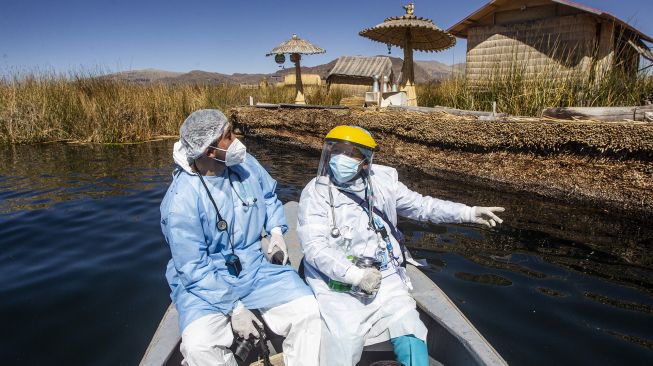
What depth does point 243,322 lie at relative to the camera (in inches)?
114

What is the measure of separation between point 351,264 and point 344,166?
29.9 inches

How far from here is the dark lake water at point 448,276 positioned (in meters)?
3.71

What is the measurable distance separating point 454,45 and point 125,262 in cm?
1289

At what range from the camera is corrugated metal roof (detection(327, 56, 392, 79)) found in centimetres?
3203

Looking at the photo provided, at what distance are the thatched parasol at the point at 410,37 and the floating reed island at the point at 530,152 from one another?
2.48 metres

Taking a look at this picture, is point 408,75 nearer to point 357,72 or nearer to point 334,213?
point 334,213

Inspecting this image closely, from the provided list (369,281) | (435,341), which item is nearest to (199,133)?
(369,281)

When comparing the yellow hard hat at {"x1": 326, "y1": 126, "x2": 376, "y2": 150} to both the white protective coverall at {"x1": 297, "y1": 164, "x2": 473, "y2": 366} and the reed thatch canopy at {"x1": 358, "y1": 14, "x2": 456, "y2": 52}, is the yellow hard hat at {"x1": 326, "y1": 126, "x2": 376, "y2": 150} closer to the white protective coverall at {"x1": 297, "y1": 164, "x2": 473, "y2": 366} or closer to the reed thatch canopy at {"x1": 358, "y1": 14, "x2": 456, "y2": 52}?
the white protective coverall at {"x1": 297, "y1": 164, "x2": 473, "y2": 366}

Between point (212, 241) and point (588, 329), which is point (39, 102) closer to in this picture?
point (212, 241)

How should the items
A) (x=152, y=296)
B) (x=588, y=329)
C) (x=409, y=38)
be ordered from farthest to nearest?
(x=409, y=38) < (x=152, y=296) < (x=588, y=329)

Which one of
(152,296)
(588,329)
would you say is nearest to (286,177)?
(152,296)

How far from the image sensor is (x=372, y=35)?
14133 mm

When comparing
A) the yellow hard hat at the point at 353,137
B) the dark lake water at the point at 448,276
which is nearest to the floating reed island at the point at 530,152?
the dark lake water at the point at 448,276

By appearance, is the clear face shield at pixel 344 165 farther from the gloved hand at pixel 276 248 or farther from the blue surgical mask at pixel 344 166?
the gloved hand at pixel 276 248
